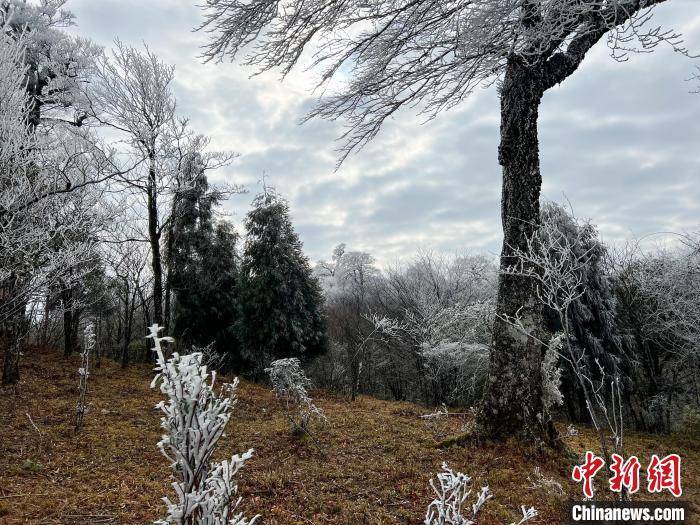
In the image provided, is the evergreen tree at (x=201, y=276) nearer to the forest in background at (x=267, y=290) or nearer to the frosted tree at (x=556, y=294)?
the forest in background at (x=267, y=290)

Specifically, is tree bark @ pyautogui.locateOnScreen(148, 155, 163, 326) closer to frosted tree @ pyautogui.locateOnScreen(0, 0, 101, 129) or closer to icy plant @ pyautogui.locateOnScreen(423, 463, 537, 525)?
frosted tree @ pyautogui.locateOnScreen(0, 0, 101, 129)

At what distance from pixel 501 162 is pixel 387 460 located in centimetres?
417

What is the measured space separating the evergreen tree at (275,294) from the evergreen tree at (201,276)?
3.70 ft

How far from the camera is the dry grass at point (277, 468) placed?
3.51 meters

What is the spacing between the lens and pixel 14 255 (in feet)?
→ 17.1

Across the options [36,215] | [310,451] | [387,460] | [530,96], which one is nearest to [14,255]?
[36,215]

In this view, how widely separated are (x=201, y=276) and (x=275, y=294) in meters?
3.35

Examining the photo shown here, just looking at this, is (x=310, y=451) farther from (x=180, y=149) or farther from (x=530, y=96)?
(x=180, y=149)

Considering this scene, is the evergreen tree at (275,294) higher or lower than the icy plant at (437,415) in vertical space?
higher

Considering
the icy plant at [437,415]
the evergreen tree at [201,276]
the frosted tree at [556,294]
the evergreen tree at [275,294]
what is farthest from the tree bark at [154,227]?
the frosted tree at [556,294]

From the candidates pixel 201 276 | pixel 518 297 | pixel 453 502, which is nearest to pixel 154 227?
pixel 201 276

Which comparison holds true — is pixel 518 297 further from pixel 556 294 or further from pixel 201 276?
pixel 201 276

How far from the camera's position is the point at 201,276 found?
1581cm

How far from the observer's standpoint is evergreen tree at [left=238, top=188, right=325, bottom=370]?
14562 mm
